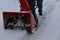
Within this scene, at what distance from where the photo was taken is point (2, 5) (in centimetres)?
1166

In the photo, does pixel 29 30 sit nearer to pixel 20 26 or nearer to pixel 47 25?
pixel 20 26

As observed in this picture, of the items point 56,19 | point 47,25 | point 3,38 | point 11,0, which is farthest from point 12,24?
point 11,0

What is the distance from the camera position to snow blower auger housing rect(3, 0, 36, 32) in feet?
21.8

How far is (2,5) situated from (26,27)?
17.1ft

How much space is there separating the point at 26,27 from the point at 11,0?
21.5 feet

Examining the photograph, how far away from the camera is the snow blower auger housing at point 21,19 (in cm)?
664

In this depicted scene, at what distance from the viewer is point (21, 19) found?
22.4ft

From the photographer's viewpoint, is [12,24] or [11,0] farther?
[11,0]

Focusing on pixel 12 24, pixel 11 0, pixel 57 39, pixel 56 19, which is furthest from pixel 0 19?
pixel 11 0

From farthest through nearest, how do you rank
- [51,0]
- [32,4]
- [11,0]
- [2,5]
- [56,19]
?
[51,0], [11,0], [2,5], [56,19], [32,4]

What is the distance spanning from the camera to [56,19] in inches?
335

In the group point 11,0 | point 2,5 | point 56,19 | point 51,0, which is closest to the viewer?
point 56,19

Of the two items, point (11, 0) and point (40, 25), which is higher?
point (11, 0)

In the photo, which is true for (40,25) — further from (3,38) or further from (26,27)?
(3,38)
